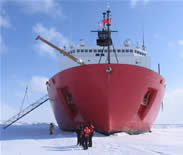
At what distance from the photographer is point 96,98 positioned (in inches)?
333

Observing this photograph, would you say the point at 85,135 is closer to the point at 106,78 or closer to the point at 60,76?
the point at 106,78

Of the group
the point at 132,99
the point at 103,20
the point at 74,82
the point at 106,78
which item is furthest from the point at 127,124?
the point at 103,20

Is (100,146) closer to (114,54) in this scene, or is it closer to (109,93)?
(109,93)

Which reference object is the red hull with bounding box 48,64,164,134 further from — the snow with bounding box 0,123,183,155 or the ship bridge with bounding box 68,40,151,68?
the ship bridge with bounding box 68,40,151,68

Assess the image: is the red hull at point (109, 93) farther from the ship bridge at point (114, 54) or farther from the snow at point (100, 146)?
the ship bridge at point (114, 54)

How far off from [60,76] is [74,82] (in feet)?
3.90

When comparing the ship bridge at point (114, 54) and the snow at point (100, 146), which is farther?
the ship bridge at point (114, 54)

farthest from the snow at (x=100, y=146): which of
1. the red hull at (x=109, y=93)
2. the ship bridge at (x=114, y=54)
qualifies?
the ship bridge at (x=114, y=54)

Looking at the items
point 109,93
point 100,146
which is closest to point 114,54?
point 109,93

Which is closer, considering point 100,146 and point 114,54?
point 100,146

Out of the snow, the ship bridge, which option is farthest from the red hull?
the ship bridge

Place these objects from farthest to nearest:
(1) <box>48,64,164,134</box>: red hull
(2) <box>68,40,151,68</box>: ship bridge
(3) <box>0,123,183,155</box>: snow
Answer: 1. (2) <box>68,40,151,68</box>: ship bridge
2. (1) <box>48,64,164,134</box>: red hull
3. (3) <box>0,123,183,155</box>: snow

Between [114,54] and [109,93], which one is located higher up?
[114,54]

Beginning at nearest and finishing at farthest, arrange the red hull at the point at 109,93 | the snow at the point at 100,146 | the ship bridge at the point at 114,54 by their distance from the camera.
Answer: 1. the snow at the point at 100,146
2. the red hull at the point at 109,93
3. the ship bridge at the point at 114,54
